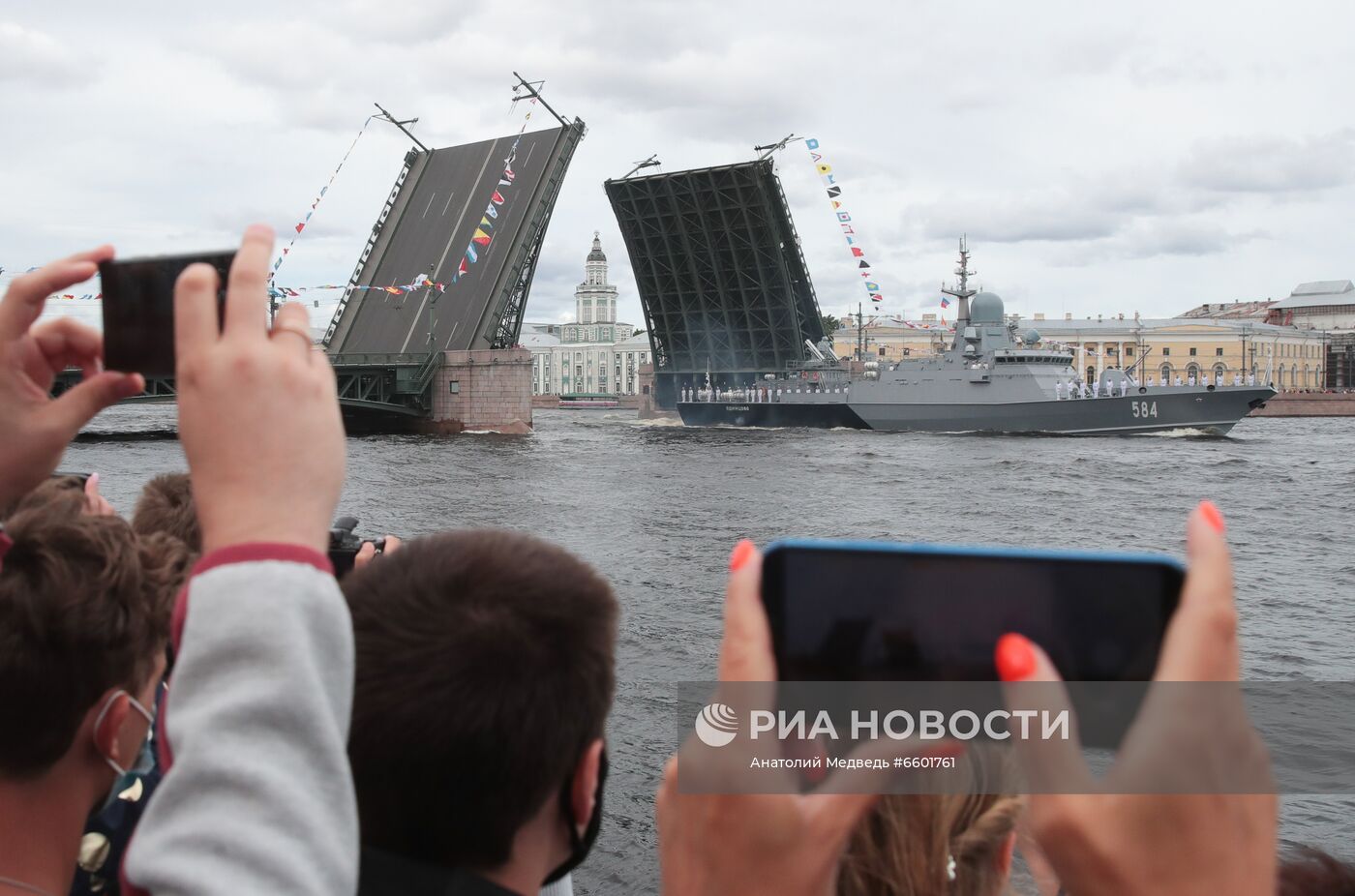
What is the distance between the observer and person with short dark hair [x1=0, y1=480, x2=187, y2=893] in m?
1.10

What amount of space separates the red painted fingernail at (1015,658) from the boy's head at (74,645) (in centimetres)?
97

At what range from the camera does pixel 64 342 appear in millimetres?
975

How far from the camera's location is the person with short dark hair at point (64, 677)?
1101 mm

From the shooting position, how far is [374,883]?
789 millimetres

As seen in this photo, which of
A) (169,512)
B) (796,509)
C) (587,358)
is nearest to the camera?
(169,512)

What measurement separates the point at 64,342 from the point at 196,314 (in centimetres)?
37

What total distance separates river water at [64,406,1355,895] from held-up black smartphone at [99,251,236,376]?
227 mm

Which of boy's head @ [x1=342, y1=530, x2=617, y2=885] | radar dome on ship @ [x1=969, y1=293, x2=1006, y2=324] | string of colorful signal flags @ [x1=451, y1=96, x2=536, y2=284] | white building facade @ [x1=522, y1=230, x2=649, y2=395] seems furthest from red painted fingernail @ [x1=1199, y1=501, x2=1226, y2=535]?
white building facade @ [x1=522, y1=230, x2=649, y2=395]

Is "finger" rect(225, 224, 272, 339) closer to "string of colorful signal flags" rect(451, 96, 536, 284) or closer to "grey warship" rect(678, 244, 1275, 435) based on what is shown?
"string of colorful signal flags" rect(451, 96, 536, 284)

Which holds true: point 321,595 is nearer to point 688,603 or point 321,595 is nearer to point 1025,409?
point 688,603

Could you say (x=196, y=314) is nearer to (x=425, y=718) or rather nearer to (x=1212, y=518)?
(x=425, y=718)

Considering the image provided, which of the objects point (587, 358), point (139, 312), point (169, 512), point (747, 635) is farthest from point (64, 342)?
point (587, 358)

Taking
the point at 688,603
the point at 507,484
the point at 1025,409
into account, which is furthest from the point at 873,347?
the point at 688,603

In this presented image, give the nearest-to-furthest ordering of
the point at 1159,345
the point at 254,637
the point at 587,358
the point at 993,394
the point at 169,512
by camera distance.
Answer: the point at 254,637 → the point at 169,512 → the point at 993,394 → the point at 1159,345 → the point at 587,358
